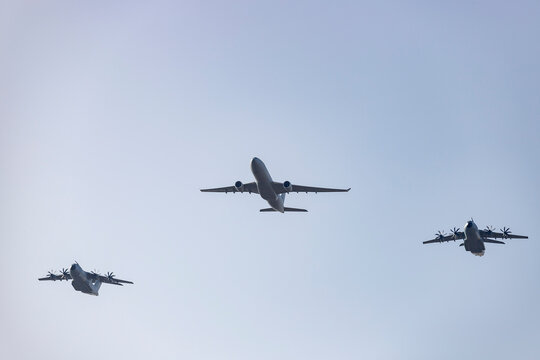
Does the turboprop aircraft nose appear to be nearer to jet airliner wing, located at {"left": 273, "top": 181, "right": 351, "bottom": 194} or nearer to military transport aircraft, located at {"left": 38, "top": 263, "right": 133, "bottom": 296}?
jet airliner wing, located at {"left": 273, "top": 181, "right": 351, "bottom": 194}

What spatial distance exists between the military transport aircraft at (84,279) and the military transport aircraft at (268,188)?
89.4ft

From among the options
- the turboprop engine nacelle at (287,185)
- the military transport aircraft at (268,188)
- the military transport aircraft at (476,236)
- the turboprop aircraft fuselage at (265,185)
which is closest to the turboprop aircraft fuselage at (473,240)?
the military transport aircraft at (476,236)

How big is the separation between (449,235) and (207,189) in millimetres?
34925

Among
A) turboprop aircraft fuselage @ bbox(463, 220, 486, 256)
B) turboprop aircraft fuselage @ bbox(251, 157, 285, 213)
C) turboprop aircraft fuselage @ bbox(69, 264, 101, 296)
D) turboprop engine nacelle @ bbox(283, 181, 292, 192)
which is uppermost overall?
turboprop aircraft fuselage @ bbox(463, 220, 486, 256)

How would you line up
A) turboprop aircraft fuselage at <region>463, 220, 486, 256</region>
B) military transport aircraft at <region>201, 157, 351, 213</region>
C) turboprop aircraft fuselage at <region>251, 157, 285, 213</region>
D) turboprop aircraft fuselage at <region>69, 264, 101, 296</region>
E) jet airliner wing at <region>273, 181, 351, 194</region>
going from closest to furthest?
1. turboprop aircraft fuselage at <region>251, 157, 285, 213</region>
2. military transport aircraft at <region>201, 157, 351, 213</region>
3. jet airliner wing at <region>273, 181, 351, 194</region>
4. turboprop aircraft fuselage at <region>463, 220, 486, 256</region>
5. turboprop aircraft fuselage at <region>69, 264, 101, 296</region>

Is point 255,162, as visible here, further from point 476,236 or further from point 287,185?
point 476,236

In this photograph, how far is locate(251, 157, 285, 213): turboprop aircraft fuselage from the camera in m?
68.2

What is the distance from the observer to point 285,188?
7381cm

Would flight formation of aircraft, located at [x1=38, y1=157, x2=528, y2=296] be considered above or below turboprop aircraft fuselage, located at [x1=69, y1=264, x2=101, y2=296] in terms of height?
above

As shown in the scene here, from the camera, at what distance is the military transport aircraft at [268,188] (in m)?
68.8

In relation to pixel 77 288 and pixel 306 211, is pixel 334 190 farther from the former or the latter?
pixel 77 288

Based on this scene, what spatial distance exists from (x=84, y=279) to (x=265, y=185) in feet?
131

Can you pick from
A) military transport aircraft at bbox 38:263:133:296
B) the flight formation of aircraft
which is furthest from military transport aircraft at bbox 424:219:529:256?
military transport aircraft at bbox 38:263:133:296

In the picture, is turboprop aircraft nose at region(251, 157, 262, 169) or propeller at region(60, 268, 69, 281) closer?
turboprop aircraft nose at region(251, 157, 262, 169)
